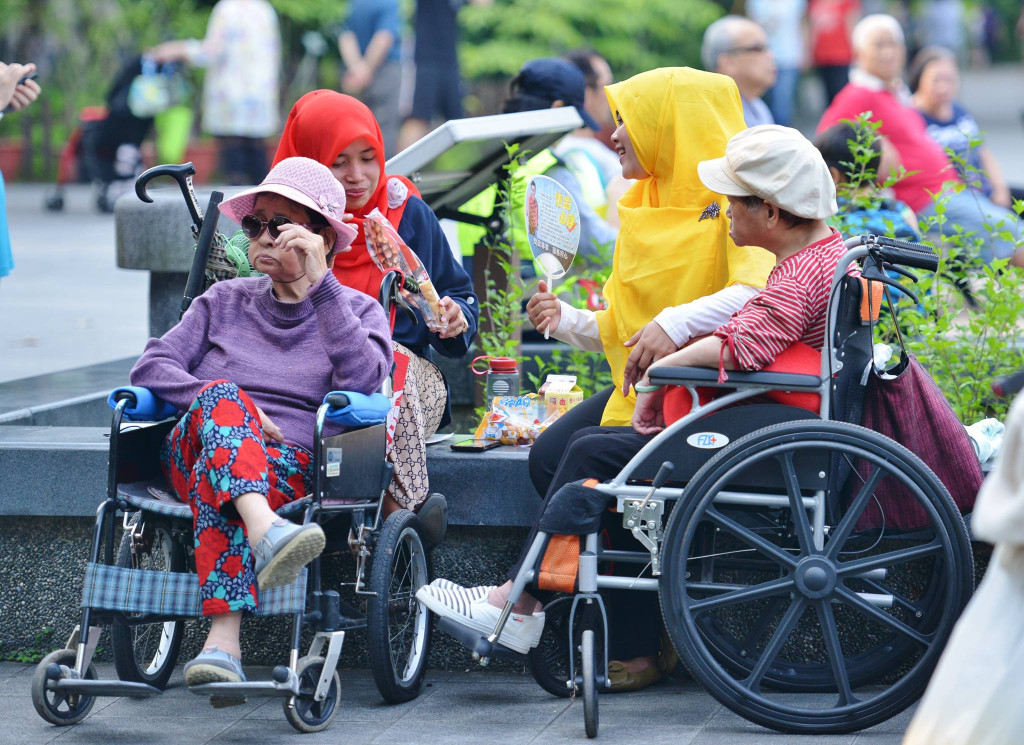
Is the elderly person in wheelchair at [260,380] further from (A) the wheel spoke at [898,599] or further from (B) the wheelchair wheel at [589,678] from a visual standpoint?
(A) the wheel spoke at [898,599]

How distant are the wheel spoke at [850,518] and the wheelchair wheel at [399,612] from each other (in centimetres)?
115

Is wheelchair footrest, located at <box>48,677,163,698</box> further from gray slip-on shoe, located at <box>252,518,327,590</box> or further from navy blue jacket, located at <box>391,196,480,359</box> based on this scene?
navy blue jacket, located at <box>391,196,480,359</box>

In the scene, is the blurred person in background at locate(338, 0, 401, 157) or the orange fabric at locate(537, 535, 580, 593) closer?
the orange fabric at locate(537, 535, 580, 593)

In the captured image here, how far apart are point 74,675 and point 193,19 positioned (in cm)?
1674

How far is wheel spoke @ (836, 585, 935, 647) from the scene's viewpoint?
3688 mm

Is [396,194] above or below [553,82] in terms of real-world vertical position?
below

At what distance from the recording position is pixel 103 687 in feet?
12.1

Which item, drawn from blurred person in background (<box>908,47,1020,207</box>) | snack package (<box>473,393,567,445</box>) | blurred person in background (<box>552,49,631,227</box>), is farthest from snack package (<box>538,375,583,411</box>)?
blurred person in background (<box>908,47,1020,207</box>)

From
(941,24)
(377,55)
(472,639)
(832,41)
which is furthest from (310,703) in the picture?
(941,24)

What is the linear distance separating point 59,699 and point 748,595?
1.77 metres

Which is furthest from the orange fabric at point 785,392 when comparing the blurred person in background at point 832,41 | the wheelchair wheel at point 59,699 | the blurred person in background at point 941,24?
the blurred person in background at point 941,24

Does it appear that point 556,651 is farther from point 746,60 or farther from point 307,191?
point 746,60

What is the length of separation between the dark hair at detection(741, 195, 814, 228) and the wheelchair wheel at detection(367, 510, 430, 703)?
124 centimetres

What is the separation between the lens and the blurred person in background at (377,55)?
479 inches
